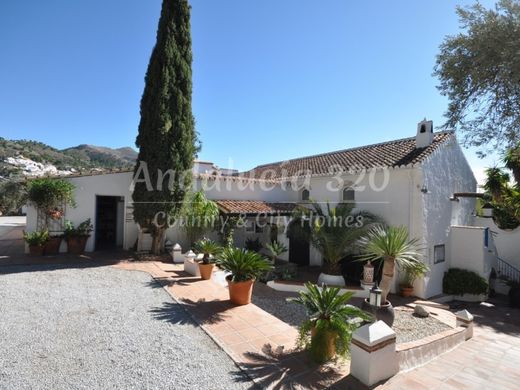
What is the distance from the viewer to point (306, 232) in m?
16.1

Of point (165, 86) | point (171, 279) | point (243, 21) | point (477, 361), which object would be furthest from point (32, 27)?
A: point (477, 361)

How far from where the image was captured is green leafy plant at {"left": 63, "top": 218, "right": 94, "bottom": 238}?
14688mm

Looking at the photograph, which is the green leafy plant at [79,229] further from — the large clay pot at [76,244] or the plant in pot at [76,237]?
the large clay pot at [76,244]

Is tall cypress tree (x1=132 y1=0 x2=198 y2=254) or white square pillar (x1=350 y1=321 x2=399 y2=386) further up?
tall cypress tree (x1=132 y1=0 x2=198 y2=254)

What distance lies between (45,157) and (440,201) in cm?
6874

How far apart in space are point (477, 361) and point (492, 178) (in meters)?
16.2

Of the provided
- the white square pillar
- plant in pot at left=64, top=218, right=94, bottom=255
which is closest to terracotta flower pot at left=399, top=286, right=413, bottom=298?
the white square pillar

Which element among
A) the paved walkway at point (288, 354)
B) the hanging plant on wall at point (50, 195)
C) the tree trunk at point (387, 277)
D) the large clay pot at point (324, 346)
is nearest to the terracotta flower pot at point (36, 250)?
the hanging plant on wall at point (50, 195)

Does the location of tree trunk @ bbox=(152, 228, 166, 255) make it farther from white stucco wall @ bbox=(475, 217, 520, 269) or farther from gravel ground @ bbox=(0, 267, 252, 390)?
white stucco wall @ bbox=(475, 217, 520, 269)

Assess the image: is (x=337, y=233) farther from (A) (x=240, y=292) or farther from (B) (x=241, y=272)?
(A) (x=240, y=292)

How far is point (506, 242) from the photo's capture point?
65.5ft

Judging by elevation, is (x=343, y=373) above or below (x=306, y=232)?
below

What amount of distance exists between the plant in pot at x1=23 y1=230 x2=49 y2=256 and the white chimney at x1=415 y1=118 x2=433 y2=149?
21.1m

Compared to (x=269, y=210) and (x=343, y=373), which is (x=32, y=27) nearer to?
(x=269, y=210)
